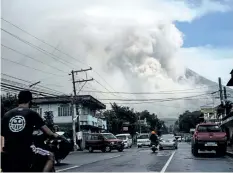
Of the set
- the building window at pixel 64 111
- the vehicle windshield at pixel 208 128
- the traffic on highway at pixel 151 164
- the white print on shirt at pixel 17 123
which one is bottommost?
the traffic on highway at pixel 151 164

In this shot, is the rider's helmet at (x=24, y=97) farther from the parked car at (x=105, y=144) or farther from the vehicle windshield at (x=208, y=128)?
the parked car at (x=105, y=144)

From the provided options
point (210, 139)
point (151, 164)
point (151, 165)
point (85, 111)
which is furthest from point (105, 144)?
point (85, 111)

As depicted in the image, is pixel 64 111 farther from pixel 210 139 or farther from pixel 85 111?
pixel 210 139

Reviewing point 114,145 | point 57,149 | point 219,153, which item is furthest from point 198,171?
point 114,145

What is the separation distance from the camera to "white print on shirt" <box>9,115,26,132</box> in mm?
4824

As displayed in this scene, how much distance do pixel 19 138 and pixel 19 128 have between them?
0.12 metres

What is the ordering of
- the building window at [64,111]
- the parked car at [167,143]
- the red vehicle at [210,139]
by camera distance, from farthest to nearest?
1. the building window at [64,111]
2. the parked car at [167,143]
3. the red vehicle at [210,139]

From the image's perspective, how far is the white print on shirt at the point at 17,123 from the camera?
15.8ft

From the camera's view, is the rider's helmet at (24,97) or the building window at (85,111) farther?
the building window at (85,111)

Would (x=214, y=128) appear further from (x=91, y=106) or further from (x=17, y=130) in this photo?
(x=91, y=106)

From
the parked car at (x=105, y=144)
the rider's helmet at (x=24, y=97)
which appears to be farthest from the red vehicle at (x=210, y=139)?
the rider's helmet at (x=24, y=97)

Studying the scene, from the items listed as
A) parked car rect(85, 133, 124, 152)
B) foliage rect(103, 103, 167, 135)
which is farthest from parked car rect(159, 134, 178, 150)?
foliage rect(103, 103, 167, 135)

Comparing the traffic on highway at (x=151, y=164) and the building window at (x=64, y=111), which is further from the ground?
the building window at (x=64, y=111)

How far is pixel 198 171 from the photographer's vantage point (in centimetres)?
1272
